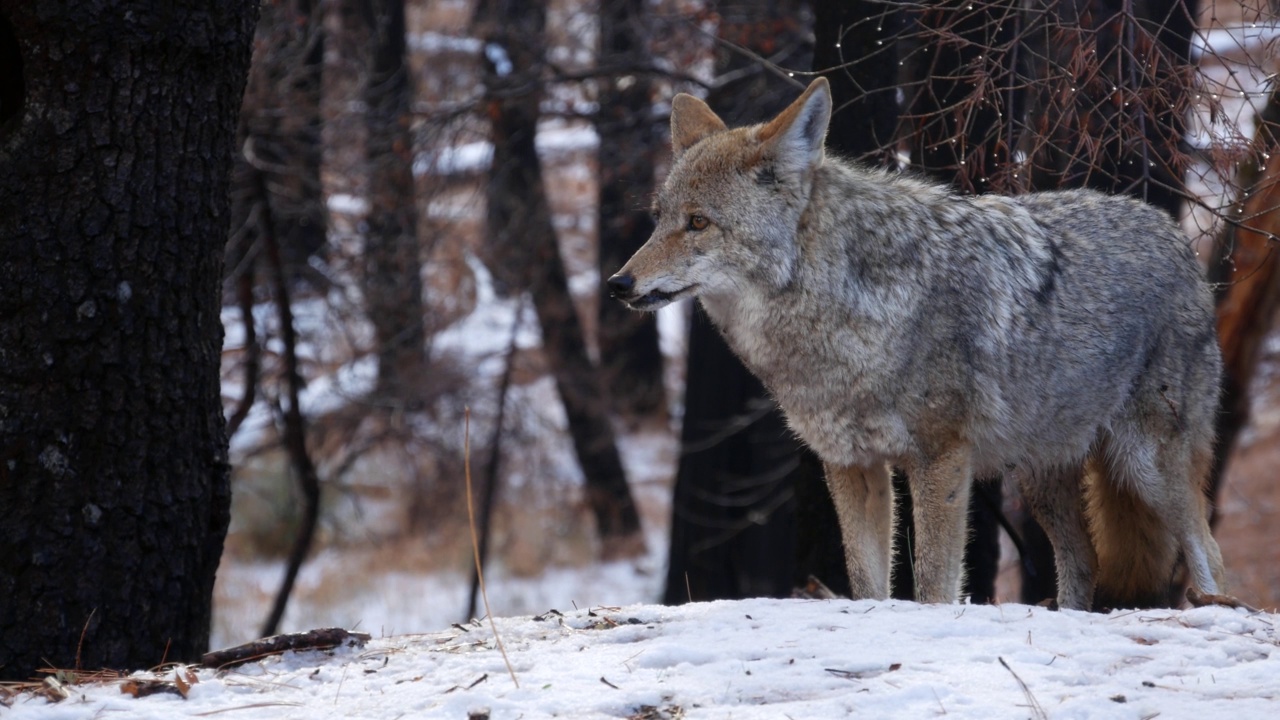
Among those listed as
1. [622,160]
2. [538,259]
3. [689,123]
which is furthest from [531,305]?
[689,123]

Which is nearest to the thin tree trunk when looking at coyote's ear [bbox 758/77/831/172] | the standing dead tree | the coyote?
the standing dead tree

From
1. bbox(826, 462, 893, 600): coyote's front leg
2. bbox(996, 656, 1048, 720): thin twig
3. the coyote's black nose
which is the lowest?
bbox(996, 656, 1048, 720): thin twig

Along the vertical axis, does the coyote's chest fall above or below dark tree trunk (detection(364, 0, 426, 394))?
below

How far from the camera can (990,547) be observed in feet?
25.1

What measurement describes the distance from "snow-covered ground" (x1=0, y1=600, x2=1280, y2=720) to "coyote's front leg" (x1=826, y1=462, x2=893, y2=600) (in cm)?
76

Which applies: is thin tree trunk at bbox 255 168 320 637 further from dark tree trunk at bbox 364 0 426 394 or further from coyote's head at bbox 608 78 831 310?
coyote's head at bbox 608 78 831 310

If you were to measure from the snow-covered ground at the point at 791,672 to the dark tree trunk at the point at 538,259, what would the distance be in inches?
381

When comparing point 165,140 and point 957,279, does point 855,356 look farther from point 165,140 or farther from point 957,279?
point 165,140

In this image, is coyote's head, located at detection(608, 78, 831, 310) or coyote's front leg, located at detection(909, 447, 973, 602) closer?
coyote's front leg, located at detection(909, 447, 973, 602)

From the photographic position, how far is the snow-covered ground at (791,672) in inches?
149

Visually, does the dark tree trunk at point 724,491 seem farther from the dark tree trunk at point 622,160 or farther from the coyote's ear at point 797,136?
the coyote's ear at point 797,136

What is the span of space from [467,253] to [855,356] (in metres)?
11.2

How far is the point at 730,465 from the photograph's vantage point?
12812 millimetres

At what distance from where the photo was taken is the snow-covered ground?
379 cm
